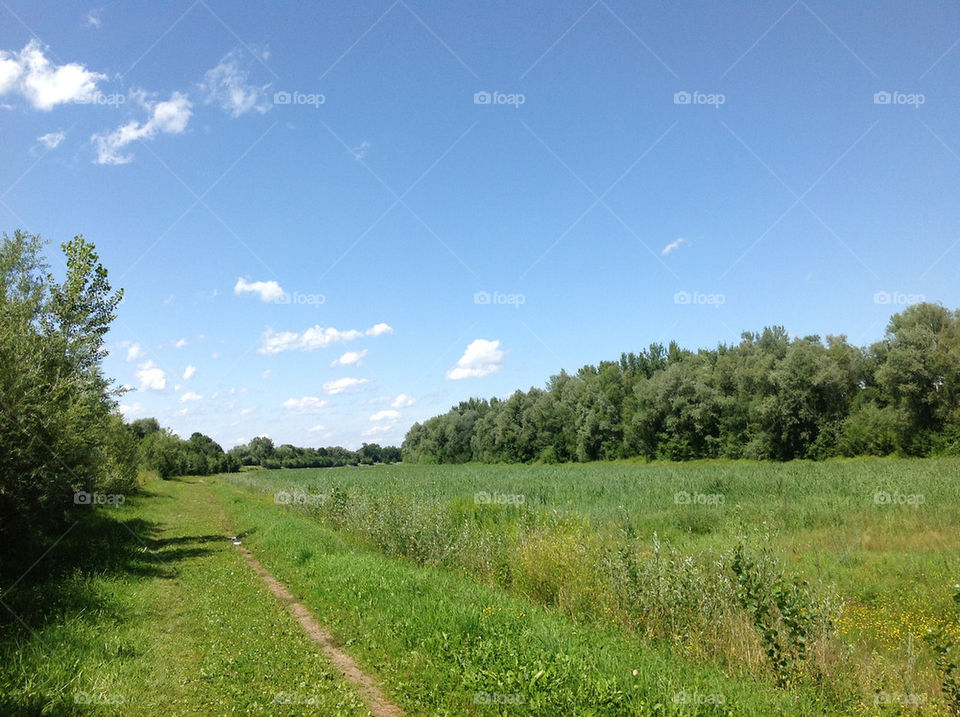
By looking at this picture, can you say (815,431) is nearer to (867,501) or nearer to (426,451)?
(867,501)

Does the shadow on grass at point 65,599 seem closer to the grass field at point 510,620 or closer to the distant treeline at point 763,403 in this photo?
the grass field at point 510,620

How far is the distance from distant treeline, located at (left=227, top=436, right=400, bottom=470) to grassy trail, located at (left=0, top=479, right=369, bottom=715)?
407 ft

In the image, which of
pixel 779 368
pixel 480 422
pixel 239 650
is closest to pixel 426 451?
pixel 480 422

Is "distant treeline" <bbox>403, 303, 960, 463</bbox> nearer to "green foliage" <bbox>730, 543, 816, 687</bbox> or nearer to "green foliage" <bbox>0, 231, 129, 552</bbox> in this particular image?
"green foliage" <bbox>730, 543, 816, 687</bbox>

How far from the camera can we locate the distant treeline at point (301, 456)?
140 m

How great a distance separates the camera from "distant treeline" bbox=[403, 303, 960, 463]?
4575 cm

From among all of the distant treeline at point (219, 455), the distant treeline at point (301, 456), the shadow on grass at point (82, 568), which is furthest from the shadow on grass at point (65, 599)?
the distant treeline at point (301, 456)

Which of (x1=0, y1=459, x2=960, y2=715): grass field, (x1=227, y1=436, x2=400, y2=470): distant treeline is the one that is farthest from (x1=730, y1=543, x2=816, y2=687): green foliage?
(x1=227, y1=436, x2=400, y2=470): distant treeline

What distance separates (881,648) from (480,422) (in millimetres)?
98691

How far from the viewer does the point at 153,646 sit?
7.89m

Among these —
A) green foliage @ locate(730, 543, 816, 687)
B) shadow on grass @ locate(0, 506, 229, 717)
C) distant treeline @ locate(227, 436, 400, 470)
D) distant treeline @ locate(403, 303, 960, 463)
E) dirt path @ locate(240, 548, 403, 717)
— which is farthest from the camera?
distant treeline @ locate(227, 436, 400, 470)

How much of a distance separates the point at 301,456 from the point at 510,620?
151283mm

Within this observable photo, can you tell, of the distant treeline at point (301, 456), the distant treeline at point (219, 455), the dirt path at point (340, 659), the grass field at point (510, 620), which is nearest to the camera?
the grass field at point (510, 620)

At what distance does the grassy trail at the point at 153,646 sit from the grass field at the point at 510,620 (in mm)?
38
